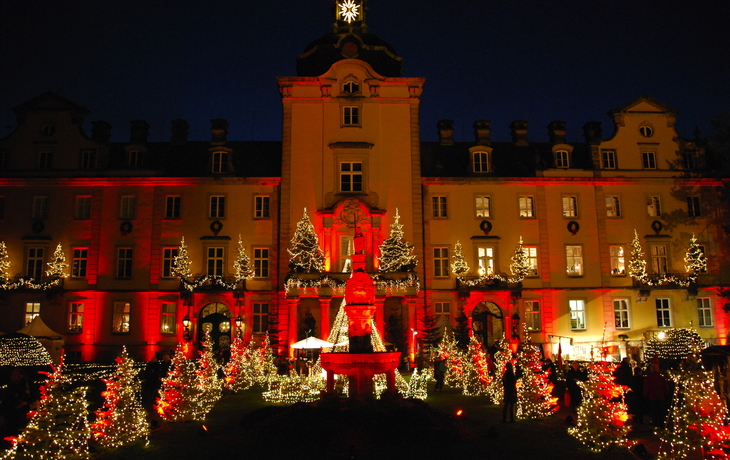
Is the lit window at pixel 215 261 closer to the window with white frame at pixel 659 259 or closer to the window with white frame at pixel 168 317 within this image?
the window with white frame at pixel 168 317

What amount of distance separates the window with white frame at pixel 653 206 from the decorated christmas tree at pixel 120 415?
1379 inches

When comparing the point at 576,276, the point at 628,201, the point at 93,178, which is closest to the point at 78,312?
the point at 93,178

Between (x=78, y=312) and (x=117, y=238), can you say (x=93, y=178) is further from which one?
(x=78, y=312)

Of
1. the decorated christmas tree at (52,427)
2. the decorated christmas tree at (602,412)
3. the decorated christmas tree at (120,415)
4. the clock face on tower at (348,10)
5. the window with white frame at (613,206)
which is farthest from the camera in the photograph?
the clock face on tower at (348,10)

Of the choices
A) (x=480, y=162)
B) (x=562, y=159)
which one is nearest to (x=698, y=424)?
(x=480, y=162)

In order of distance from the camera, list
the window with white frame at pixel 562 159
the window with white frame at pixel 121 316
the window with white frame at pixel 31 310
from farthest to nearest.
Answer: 1. the window with white frame at pixel 562 159
2. the window with white frame at pixel 121 316
3. the window with white frame at pixel 31 310

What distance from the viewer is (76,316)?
39031 millimetres

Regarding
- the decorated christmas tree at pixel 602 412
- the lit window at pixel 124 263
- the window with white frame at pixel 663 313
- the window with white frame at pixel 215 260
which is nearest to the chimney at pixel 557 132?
the window with white frame at pixel 663 313

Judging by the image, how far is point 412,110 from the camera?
4084 cm

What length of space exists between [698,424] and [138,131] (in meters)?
38.0

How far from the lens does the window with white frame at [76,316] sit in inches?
1531

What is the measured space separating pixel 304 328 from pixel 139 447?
2252 cm

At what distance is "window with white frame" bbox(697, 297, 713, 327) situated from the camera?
39.7 metres

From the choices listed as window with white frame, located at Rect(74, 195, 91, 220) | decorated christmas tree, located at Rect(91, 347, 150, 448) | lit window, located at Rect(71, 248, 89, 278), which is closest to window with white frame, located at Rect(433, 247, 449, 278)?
lit window, located at Rect(71, 248, 89, 278)
